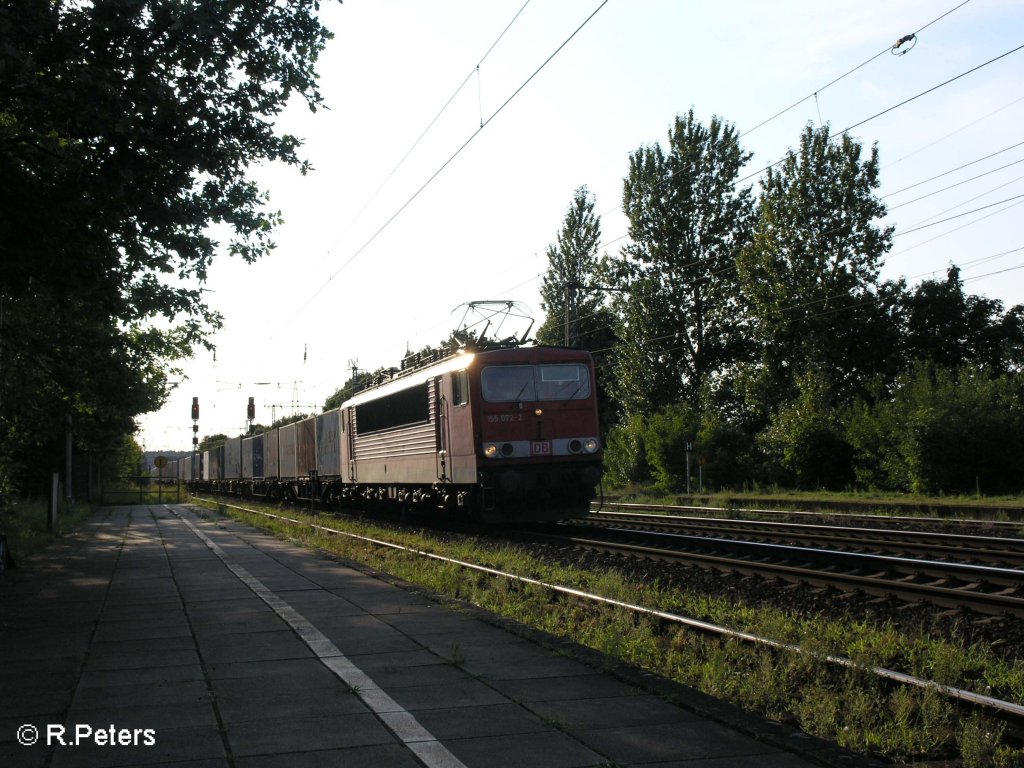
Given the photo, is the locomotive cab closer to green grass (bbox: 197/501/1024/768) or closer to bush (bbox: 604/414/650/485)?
green grass (bbox: 197/501/1024/768)

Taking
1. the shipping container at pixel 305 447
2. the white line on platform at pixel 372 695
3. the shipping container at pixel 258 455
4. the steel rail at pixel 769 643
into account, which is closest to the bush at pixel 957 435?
the shipping container at pixel 305 447

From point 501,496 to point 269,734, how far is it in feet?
41.6

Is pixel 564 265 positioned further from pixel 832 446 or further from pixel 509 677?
pixel 509 677

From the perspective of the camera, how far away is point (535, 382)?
60.4 feet

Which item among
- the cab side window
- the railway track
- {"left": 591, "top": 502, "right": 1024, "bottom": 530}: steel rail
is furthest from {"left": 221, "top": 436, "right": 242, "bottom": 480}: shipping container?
the railway track

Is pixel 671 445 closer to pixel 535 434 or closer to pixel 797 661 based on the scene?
pixel 535 434

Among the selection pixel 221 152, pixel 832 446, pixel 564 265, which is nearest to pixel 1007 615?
pixel 221 152

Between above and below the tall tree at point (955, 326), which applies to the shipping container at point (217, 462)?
below

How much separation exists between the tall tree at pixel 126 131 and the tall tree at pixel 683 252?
34321mm

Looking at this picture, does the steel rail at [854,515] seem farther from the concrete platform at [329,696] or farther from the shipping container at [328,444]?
the concrete platform at [329,696]

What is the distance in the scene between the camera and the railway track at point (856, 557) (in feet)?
31.5

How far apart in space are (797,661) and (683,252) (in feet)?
132

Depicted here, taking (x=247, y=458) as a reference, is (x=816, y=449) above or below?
below

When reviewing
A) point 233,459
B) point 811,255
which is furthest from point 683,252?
point 233,459
